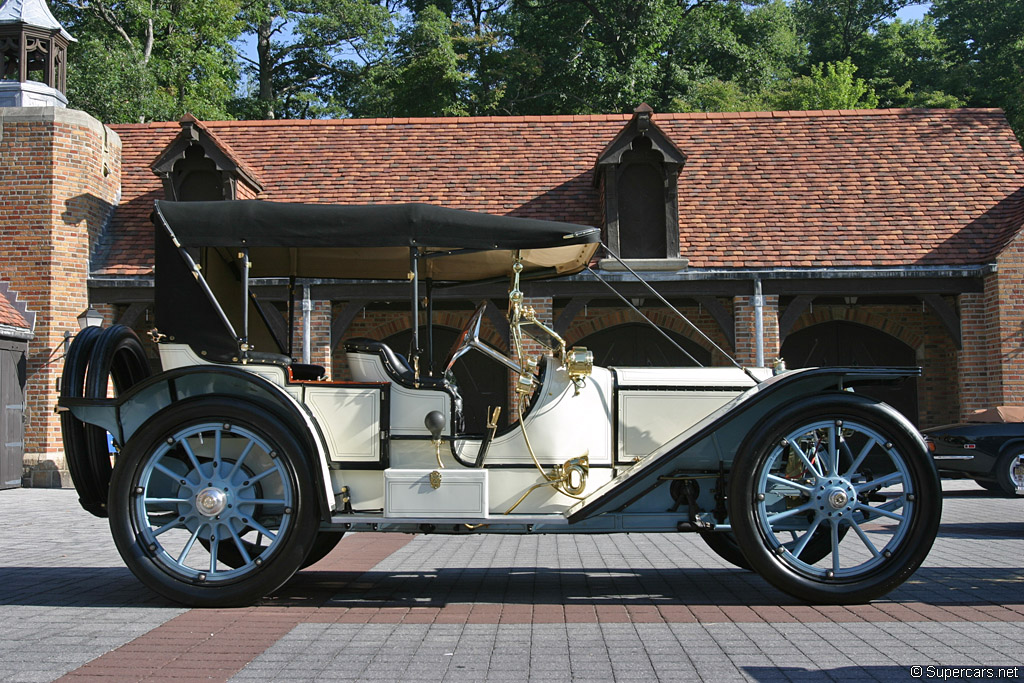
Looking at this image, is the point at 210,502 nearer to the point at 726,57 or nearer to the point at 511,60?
the point at 511,60

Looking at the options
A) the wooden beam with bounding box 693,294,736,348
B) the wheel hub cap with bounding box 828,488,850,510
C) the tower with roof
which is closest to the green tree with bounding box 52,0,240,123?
the tower with roof

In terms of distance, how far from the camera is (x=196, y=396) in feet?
16.7

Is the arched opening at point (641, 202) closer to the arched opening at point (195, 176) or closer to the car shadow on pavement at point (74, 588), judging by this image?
the arched opening at point (195, 176)

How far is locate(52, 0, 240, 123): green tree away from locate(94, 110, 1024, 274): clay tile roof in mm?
8114

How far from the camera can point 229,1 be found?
101 feet

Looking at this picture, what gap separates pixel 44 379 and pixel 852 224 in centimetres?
1294

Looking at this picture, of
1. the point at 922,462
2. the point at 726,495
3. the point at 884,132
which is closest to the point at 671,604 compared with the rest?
the point at 726,495

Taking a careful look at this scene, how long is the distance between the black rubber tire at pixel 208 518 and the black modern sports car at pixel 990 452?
30.5 ft

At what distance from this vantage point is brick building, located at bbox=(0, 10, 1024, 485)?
47.4 feet

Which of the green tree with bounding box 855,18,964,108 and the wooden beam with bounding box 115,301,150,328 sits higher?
the green tree with bounding box 855,18,964,108

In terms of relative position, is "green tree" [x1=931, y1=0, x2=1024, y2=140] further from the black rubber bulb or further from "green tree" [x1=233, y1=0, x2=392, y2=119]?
the black rubber bulb

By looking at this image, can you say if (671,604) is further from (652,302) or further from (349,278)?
(652,302)

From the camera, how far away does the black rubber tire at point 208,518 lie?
16.0 feet

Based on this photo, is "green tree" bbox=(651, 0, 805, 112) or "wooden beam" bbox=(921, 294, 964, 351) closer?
"wooden beam" bbox=(921, 294, 964, 351)
